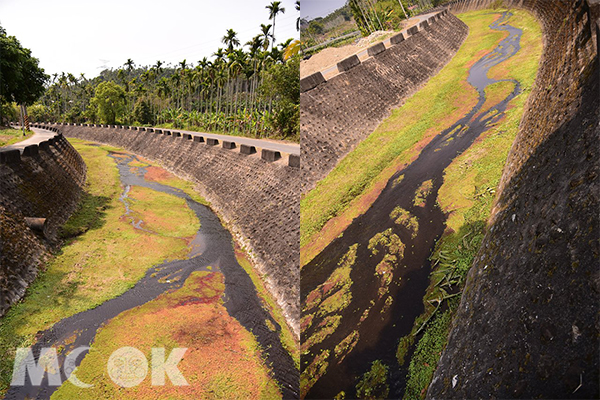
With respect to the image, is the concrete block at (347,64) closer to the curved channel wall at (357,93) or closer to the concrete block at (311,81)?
the curved channel wall at (357,93)

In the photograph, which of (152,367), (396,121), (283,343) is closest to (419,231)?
(283,343)

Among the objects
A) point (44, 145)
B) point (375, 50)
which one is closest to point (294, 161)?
point (375, 50)

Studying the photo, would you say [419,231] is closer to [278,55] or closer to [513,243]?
[513,243]

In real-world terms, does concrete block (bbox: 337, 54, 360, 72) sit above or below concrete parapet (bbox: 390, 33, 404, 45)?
below

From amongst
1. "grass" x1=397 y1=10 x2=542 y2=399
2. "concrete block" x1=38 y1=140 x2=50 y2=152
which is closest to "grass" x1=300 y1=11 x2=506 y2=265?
"grass" x1=397 y1=10 x2=542 y2=399

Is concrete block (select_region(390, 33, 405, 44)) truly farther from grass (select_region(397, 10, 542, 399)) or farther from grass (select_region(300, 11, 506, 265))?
grass (select_region(397, 10, 542, 399))

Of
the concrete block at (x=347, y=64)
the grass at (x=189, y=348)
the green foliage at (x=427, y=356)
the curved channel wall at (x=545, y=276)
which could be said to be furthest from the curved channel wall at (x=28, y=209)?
the concrete block at (x=347, y=64)

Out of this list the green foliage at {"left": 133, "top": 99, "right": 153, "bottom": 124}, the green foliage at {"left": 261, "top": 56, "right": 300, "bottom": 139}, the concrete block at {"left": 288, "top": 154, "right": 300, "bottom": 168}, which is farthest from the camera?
the green foliage at {"left": 133, "top": 99, "right": 153, "bottom": 124}

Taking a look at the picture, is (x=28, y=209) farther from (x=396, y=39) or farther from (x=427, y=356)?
(x=396, y=39)

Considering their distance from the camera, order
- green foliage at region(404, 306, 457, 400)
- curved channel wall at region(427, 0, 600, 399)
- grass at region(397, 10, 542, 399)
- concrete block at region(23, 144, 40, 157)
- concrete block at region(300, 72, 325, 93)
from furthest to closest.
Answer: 1. concrete block at region(300, 72, 325, 93)
2. concrete block at region(23, 144, 40, 157)
3. grass at region(397, 10, 542, 399)
4. green foliage at region(404, 306, 457, 400)
5. curved channel wall at region(427, 0, 600, 399)
